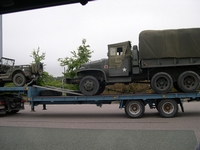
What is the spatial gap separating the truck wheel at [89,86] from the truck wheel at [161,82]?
2.81m

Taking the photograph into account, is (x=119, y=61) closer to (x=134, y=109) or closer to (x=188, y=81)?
(x=134, y=109)

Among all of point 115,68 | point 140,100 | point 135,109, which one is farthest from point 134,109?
point 115,68

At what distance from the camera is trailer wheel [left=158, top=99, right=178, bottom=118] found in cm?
1023

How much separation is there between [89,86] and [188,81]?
4.86 m

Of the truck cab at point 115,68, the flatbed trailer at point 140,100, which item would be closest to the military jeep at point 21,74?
the flatbed trailer at point 140,100

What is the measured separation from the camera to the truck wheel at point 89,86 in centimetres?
1110

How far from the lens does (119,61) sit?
11.1 meters

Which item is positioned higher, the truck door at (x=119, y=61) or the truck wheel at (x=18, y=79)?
the truck door at (x=119, y=61)

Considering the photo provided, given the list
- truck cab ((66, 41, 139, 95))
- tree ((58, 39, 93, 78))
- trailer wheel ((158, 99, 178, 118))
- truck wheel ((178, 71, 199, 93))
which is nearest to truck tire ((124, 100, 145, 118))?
trailer wheel ((158, 99, 178, 118))

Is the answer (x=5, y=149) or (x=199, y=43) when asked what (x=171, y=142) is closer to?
(x=5, y=149)

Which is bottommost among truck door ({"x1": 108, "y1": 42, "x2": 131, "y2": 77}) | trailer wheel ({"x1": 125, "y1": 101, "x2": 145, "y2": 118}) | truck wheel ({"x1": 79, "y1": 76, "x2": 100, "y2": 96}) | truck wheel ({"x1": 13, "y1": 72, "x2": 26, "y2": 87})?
trailer wheel ({"x1": 125, "y1": 101, "x2": 145, "y2": 118})

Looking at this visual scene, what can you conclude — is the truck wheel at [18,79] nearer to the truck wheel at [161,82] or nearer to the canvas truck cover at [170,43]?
the canvas truck cover at [170,43]

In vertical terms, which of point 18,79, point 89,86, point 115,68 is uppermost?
point 115,68

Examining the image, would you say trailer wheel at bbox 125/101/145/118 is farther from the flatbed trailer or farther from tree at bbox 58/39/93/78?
tree at bbox 58/39/93/78
